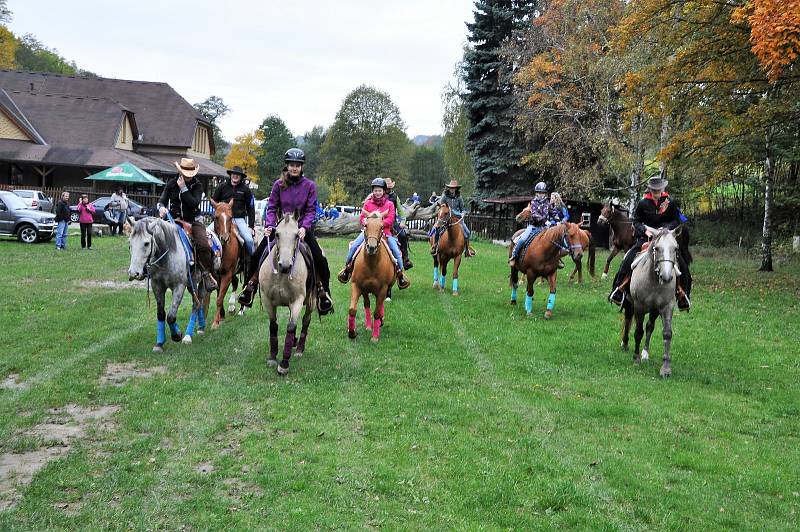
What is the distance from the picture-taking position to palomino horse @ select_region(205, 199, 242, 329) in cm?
1242

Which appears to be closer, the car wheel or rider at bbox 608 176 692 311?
rider at bbox 608 176 692 311

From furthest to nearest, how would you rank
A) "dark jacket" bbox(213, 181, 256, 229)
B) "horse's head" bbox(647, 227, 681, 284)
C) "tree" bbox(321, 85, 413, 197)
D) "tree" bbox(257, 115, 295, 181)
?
"tree" bbox(257, 115, 295, 181) < "tree" bbox(321, 85, 413, 197) < "dark jacket" bbox(213, 181, 256, 229) < "horse's head" bbox(647, 227, 681, 284)

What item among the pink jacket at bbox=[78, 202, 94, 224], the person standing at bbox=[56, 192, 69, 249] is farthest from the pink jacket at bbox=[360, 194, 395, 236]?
the pink jacket at bbox=[78, 202, 94, 224]

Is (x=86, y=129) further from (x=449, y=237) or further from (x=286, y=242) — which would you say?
(x=286, y=242)

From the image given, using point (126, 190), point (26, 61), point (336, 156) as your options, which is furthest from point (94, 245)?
point (26, 61)

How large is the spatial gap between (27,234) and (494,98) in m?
26.2

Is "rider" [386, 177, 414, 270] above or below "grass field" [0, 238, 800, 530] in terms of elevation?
above

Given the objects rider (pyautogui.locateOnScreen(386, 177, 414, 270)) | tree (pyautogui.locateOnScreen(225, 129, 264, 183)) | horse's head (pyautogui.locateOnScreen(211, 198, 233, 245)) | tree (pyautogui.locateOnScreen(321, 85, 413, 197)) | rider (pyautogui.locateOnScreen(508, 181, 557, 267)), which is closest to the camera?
horse's head (pyautogui.locateOnScreen(211, 198, 233, 245))

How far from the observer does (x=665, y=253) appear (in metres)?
9.26

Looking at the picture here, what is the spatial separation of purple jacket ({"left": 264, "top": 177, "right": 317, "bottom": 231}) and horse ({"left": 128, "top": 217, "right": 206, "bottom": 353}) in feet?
5.52

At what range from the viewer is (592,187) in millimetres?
34906

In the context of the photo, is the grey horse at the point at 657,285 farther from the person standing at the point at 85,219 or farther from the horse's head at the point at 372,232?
the person standing at the point at 85,219

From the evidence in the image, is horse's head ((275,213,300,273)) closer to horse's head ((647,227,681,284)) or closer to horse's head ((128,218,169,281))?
horse's head ((128,218,169,281))

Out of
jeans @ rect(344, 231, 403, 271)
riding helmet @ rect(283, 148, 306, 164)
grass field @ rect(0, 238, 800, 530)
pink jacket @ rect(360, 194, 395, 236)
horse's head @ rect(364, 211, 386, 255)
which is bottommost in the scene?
grass field @ rect(0, 238, 800, 530)
